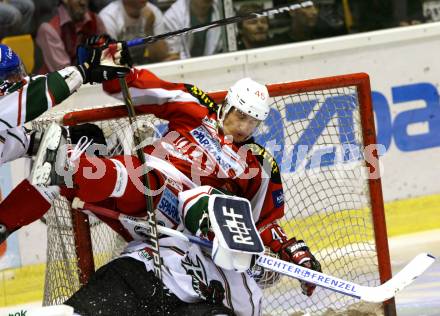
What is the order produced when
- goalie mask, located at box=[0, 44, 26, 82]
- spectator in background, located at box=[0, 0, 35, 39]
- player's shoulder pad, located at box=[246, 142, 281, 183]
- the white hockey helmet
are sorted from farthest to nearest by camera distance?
spectator in background, located at box=[0, 0, 35, 39], player's shoulder pad, located at box=[246, 142, 281, 183], the white hockey helmet, goalie mask, located at box=[0, 44, 26, 82]

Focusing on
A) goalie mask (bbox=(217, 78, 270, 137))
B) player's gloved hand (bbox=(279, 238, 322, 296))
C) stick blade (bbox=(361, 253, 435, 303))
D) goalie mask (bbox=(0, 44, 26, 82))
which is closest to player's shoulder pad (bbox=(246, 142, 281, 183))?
goalie mask (bbox=(217, 78, 270, 137))

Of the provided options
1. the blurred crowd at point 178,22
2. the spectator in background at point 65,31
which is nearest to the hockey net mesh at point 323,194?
the blurred crowd at point 178,22

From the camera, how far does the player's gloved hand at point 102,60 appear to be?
3350 mm

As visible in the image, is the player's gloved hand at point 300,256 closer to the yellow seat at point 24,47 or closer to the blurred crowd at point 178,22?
the blurred crowd at point 178,22

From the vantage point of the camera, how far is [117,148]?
3.88 m

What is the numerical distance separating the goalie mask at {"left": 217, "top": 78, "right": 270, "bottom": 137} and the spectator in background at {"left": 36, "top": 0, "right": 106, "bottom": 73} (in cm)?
172

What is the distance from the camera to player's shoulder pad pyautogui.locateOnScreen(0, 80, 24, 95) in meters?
3.21

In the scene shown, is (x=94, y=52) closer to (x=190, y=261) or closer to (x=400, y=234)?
(x=190, y=261)

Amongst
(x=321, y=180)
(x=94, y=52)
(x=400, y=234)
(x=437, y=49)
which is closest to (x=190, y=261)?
(x=94, y=52)

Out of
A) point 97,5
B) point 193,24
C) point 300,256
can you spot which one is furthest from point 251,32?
point 300,256

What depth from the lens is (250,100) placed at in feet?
11.7

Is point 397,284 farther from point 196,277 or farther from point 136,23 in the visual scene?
point 136,23

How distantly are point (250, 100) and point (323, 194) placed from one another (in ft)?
3.22

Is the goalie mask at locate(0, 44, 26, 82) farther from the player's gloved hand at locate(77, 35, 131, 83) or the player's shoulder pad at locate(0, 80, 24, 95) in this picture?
the player's gloved hand at locate(77, 35, 131, 83)
